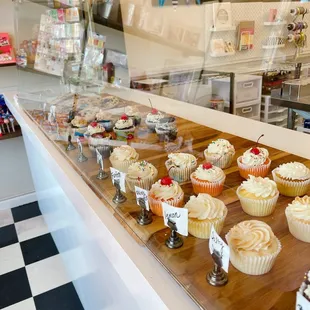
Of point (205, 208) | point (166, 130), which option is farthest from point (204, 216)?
point (166, 130)

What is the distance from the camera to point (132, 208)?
985 millimetres

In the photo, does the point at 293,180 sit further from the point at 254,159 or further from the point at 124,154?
the point at 124,154

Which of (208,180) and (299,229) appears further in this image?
(208,180)

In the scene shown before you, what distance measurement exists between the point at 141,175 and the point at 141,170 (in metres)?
0.03

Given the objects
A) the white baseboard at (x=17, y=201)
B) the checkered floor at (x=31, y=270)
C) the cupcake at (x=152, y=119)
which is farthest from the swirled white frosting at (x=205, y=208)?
the white baseboard at (x=17, y=201)

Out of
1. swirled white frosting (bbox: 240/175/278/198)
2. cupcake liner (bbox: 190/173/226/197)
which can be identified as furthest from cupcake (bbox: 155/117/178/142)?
swirled white frosting (bbox: 240/175/278/198)

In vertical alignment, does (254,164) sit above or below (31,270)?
above

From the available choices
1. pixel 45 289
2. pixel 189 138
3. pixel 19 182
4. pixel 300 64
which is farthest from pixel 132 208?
pixel 300 64

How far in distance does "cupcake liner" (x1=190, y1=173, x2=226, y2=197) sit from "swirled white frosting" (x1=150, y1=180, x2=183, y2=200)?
9 cm

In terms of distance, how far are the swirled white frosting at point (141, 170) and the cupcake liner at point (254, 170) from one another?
0.31m

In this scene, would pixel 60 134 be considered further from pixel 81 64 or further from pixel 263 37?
pixel 263 37

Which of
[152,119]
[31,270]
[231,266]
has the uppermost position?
[152,119]

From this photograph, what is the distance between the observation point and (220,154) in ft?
4.15

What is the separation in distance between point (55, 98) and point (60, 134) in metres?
0.74
